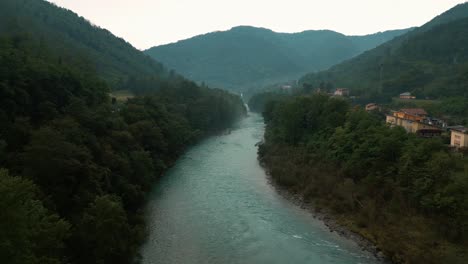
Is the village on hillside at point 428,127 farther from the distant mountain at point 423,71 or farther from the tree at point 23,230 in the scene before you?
the tree at point 23,230

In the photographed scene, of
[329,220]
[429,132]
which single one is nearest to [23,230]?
[329,220]

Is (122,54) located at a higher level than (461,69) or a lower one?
higher

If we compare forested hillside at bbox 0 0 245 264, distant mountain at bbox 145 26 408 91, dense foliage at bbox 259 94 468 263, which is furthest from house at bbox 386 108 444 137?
distant mountain at bbox 145 26 408 91

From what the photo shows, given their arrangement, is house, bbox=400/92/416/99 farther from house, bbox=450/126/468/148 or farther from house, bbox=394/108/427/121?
house, bbox=450/126/468/148

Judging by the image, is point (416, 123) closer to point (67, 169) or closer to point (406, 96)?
point (67, 169)

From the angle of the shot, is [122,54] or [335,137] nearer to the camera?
[335,137]

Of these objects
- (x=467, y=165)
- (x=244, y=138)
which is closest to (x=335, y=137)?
(x=467, y=165)

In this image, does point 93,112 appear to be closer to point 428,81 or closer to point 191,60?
point 428,81

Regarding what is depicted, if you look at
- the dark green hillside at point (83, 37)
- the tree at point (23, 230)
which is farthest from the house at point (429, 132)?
the dark green hillside at point (83, 37)
